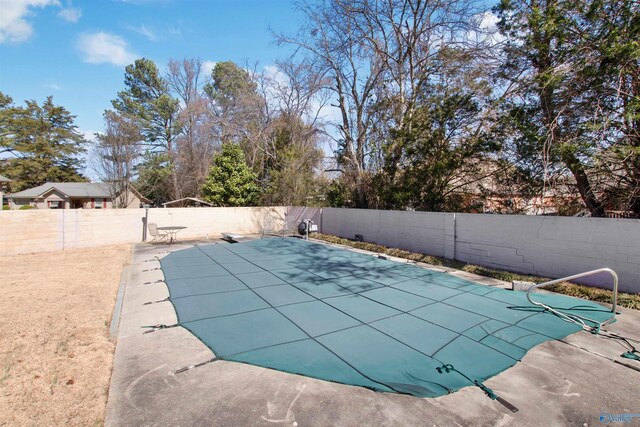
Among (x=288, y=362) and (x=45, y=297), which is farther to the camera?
(x=45, y=297)

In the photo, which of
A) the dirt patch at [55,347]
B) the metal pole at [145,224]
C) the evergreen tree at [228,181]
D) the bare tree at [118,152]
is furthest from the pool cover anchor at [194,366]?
the bare tree at [118,152]

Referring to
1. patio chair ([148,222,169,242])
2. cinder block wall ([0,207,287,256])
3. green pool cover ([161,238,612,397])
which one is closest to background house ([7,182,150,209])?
cinder block wall ([0,207,287,256])

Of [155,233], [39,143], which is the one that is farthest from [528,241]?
[39,143]

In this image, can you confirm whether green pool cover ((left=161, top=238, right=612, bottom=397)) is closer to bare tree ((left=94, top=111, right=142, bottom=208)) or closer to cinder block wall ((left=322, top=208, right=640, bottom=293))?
cinder block wall ((left=322, top=208, right=640, bottom=293))

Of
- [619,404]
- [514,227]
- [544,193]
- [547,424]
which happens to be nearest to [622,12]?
[544,193]

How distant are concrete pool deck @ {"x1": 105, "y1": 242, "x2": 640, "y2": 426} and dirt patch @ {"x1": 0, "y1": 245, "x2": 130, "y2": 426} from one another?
0.61 ft

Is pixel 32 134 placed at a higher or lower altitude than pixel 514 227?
higher

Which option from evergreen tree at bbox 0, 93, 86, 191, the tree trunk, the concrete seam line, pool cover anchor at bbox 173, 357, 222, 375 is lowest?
the concrete seam line

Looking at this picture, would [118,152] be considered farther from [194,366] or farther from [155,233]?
[194,366]

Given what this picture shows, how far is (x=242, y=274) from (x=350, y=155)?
27.0 ft

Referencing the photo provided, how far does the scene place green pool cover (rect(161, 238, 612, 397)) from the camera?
2.84 m

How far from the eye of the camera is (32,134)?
25844 millimetres

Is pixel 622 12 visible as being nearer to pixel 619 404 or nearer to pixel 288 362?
pixel 619 404

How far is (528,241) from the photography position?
661cm
